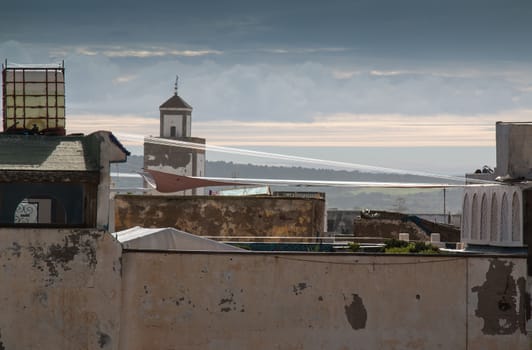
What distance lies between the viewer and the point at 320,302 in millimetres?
24875

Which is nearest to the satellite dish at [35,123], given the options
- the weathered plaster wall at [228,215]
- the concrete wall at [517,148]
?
the concrete wall at [517,148]

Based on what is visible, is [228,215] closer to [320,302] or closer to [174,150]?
[320,302]

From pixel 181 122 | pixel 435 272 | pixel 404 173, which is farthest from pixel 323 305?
pixel 181 122

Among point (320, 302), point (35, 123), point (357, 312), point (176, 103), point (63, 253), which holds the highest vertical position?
point (176, 103)

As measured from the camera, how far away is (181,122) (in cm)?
10125

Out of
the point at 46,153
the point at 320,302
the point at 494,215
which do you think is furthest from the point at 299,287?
the point at 494,215

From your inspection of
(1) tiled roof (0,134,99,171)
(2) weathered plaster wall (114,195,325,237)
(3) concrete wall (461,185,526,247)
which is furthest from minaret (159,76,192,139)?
(1) tiled roof (0,134,99,171)

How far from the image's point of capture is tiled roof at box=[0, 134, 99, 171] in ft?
80.2

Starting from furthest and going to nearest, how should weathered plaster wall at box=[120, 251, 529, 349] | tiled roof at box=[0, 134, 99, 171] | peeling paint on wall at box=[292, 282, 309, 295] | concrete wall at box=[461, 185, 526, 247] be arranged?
concrete wall at box=[461, 185, 526, 247], peeling paint on wall at box=[292, 282, 309, 295], tiled roof at box=[0, 134, 99, 171], weathered plaster wall at box=[120, 251, 529, 349]

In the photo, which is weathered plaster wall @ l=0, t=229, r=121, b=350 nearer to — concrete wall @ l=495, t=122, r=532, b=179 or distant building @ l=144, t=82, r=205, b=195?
concrete wall @ l=495, t=122, r=532, b=179

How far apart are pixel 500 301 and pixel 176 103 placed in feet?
260

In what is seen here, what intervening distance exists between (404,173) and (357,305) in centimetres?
475

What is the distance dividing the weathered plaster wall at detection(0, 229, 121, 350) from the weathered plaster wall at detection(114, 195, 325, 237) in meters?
17.3

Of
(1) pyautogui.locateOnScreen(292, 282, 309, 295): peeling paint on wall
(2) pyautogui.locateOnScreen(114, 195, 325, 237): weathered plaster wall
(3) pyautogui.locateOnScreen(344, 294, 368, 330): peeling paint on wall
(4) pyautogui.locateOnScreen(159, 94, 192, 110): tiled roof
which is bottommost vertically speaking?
(3) pyautogui.locateOnScreen(344, 294, 368, 330): peeling paint on wall
